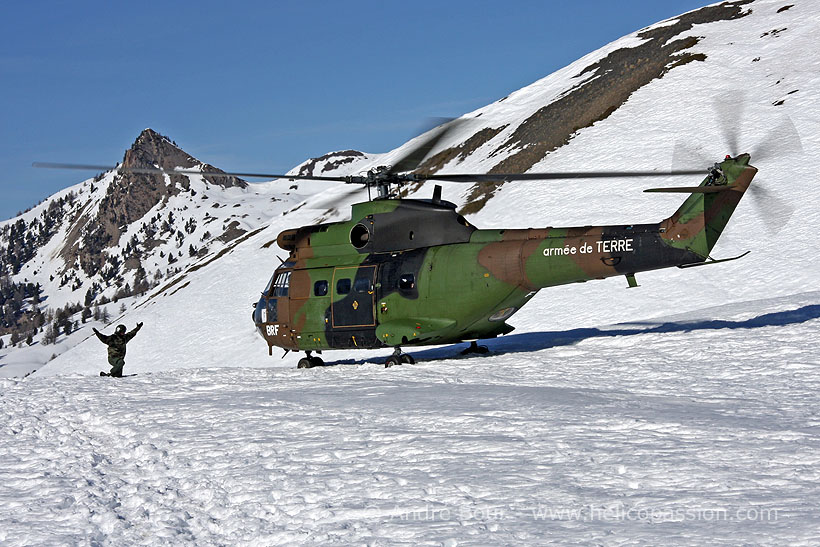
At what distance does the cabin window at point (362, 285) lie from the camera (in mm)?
19969

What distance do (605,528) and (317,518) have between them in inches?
120

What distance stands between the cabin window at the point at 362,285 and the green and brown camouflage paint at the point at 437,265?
1.0 inches

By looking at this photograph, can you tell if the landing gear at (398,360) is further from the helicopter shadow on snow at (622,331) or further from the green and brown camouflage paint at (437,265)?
the helicopter shadow on snow at (622,331)

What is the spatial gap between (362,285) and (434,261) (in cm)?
213

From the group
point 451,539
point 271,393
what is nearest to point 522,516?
point 451,539

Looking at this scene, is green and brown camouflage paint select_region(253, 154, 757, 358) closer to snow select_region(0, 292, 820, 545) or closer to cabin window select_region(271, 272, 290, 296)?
cabin window select_region(271, 272, 290, 296)

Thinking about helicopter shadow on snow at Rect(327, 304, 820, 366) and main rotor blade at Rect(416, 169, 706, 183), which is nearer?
main rotor blade at Rect(416, 169, 706, 183)

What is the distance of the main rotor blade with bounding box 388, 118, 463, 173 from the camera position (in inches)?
663

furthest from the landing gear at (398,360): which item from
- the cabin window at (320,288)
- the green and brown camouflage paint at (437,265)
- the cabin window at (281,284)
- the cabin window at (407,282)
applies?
the cabin window at (281,284)

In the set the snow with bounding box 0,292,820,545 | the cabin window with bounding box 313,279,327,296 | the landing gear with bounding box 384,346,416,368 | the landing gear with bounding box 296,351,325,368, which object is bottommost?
the snow with bounding box 0,292,820,545

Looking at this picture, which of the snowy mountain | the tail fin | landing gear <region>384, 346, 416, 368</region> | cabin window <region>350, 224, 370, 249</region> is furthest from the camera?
cabin window <region>350, 224, 370, 249</region>

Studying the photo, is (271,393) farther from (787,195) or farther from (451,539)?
(787,195)

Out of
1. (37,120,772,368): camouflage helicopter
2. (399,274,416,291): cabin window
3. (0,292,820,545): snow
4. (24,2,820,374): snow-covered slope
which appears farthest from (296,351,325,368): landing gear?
(0,292,820,545): snow

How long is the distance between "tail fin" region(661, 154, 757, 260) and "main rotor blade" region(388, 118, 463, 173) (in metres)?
5.00
